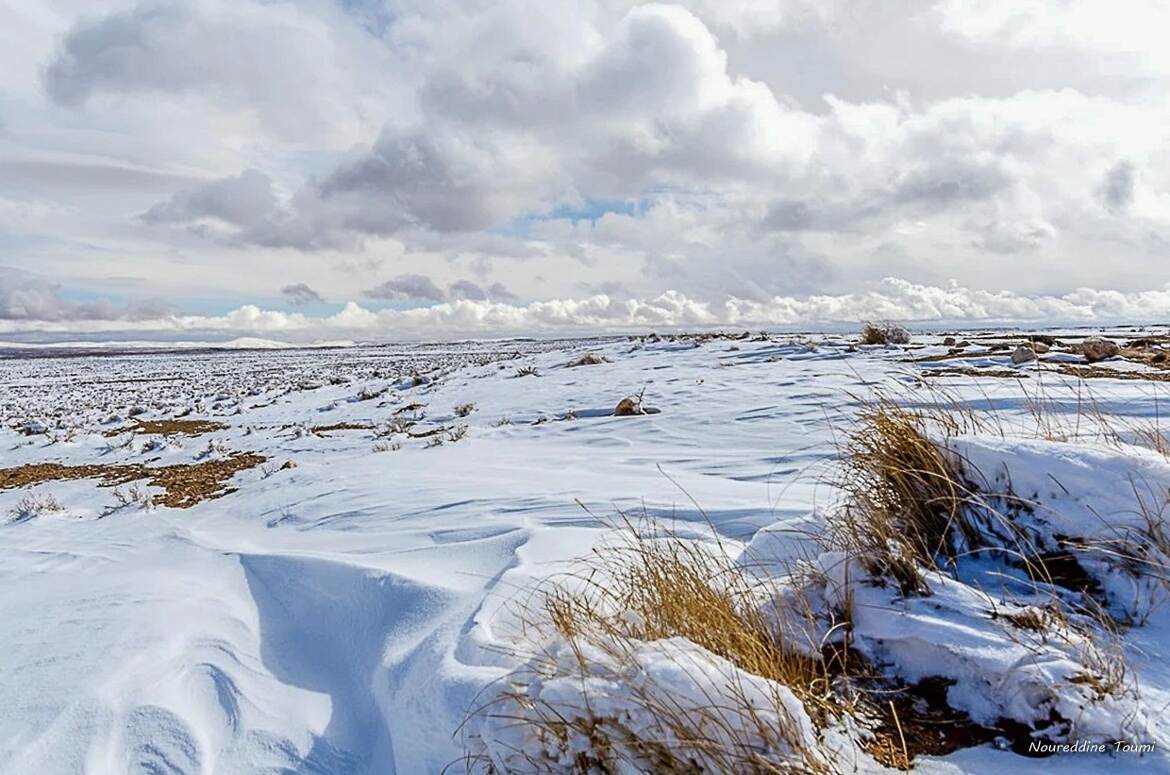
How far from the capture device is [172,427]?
1193 centimetres

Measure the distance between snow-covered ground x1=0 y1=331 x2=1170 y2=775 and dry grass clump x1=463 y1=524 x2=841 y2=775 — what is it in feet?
0.35

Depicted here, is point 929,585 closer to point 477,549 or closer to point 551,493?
point 477,549

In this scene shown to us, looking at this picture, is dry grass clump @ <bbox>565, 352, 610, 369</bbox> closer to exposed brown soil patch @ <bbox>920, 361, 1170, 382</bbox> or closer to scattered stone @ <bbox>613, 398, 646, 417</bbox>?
scattered stone @ <bbox>613, 398, 646, 417</bbox>

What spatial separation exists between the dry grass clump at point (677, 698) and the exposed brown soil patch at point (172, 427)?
1115 cm

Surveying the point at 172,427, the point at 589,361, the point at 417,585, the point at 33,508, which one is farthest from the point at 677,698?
the point at 589,361

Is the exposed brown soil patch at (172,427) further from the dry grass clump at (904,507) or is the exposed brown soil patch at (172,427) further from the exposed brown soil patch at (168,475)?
the dry grass clump at (904,507)

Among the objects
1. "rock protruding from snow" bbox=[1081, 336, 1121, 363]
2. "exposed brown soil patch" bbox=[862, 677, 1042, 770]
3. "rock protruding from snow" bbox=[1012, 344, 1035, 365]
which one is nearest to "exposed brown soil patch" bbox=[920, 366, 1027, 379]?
"rock protruding from snow" bbox=[1012, 344, 1035, 365]

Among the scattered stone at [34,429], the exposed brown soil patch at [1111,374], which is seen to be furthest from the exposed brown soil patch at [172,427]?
the exposed brown soil patch at [1111,374]

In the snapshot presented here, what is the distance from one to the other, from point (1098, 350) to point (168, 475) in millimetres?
11472

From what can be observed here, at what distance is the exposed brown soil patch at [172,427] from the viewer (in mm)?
11172

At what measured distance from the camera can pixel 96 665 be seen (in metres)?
2.45

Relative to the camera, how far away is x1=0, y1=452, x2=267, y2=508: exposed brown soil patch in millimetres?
6043

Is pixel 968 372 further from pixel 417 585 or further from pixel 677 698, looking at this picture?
pixel 677 698

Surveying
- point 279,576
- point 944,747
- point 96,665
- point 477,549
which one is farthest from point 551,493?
point 944,747
